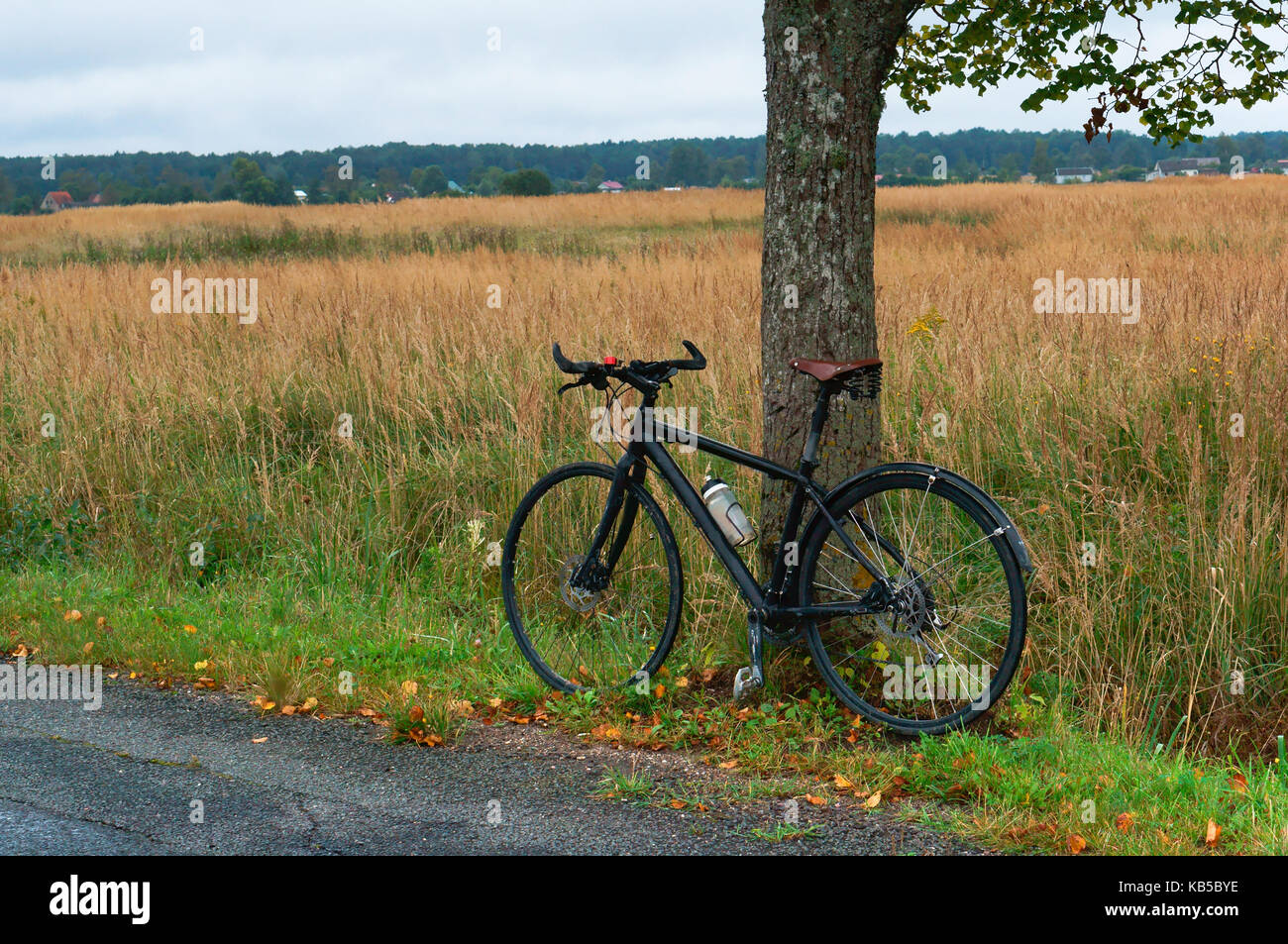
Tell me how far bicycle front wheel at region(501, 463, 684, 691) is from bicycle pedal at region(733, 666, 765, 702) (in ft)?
1.35

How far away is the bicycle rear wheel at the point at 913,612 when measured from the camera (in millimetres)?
4332

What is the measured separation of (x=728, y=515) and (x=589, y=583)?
81 centimetres

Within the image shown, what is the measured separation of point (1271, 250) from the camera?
14.1m

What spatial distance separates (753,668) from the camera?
15.5ft

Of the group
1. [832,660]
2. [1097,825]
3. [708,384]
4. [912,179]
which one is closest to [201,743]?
[832,660]

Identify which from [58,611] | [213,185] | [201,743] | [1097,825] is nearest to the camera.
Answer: [1097,825]

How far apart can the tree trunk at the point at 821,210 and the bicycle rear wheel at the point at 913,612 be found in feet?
1.31

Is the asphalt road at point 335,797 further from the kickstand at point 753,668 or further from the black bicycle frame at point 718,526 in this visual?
the black bicycle frame at point 718,526

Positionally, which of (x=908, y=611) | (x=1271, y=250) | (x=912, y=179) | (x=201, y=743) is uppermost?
(x=912, y=179)

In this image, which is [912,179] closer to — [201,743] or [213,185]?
[213,185]

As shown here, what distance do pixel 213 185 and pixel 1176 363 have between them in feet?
159

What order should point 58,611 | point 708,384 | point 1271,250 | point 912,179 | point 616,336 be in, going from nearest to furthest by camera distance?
1. point 58,611
2. point 708,384
3. point 616,336
4. point 1271,250
5. point 912,179

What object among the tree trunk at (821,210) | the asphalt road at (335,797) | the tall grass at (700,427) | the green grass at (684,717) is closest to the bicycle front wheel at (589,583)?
the green grass at (684,717)

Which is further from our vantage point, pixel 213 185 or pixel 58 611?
pixel 213 185
